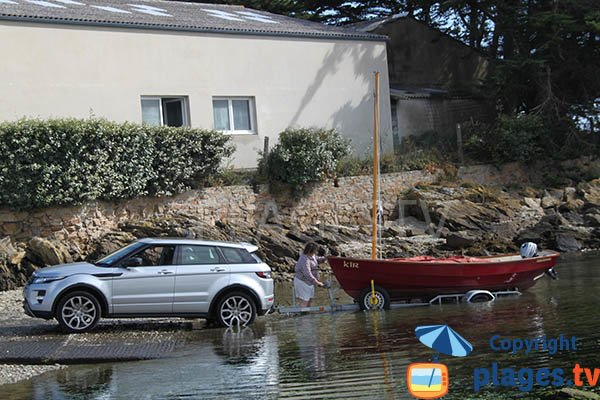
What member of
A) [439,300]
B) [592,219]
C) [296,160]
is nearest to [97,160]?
[296,160]

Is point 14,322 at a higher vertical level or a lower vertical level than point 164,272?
lower

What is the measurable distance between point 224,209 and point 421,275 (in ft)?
33.7

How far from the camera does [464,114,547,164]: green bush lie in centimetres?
3538

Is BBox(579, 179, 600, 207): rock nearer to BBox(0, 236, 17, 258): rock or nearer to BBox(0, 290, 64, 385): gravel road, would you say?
BBox(0, 236, 17, 258): rock

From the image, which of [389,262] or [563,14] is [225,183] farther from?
[563,14]

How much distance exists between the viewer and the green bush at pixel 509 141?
35.4 metres

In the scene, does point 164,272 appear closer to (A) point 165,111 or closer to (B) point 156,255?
(B) point 156,255

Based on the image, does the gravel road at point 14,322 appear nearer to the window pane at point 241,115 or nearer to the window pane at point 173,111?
the window pane at point 173,111

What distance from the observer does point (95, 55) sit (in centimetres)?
2822

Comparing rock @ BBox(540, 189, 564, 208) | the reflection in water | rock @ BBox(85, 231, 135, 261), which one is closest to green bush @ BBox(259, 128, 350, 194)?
rock @ BBox(85, 231, 135, 261)

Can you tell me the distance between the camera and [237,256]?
17156 millimetres

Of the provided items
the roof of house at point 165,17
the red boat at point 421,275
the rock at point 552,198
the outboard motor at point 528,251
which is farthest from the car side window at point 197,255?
the rock at point 552,198

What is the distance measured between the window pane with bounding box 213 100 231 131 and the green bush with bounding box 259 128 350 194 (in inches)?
77.1

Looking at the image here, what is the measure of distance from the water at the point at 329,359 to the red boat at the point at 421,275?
833 mm
